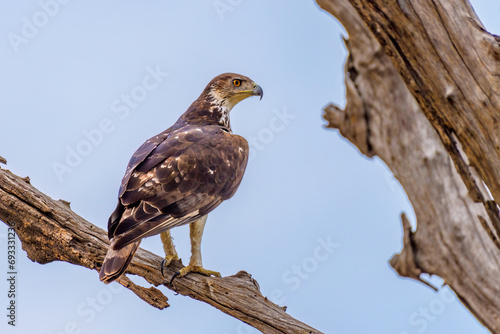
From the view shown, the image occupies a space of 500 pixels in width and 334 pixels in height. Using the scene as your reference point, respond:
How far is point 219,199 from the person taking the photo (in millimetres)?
5109

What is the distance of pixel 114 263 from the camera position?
436 cm

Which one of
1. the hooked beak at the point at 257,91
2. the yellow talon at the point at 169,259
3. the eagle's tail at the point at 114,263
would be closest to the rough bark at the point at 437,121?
the eagle's tail at the point at 114,263

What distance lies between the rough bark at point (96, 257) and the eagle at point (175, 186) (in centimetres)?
16

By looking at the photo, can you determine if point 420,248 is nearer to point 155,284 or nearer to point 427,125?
point 427,125

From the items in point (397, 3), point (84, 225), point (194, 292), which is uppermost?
point (397, 3)

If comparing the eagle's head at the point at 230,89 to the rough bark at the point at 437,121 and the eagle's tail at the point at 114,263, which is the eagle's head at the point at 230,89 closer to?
the eagle's tail at the point at 114,263

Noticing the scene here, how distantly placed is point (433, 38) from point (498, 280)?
1.40 metres

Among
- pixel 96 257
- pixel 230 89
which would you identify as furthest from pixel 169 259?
pixel 230 89

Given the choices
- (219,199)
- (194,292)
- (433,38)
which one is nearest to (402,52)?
(433,38)

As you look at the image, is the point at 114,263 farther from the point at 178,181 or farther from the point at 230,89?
the point at 230,89

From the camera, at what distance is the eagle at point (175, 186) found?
4.42 m

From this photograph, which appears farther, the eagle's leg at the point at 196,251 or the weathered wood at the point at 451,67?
the eagle's leg at the point at 196,251

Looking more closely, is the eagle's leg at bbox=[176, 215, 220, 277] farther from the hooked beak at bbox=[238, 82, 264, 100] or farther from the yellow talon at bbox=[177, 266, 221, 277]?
the hooked beak at bbox=[238, 82, 264, 100]

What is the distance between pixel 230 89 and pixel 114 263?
258 cm
